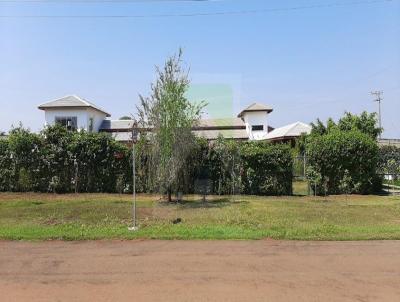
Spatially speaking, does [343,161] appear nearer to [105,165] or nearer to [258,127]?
[105,165]

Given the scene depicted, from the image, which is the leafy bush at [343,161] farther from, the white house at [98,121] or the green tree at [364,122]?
the white house at [98,121]

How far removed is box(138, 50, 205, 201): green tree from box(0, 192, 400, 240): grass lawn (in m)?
1.29

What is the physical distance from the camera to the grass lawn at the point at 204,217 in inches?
427

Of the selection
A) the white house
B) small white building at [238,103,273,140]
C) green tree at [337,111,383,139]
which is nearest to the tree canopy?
green tree at [337,111,383,139]

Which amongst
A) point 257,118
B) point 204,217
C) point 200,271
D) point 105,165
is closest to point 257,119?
point 257,118

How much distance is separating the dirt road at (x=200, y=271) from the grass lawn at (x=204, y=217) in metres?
0.76

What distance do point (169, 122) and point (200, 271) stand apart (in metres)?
9.83

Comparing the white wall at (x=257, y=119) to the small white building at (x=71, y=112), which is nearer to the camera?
the small white building at (x=71, y=112)

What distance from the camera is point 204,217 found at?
13.6 metres

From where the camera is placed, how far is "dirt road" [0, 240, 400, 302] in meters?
6.27

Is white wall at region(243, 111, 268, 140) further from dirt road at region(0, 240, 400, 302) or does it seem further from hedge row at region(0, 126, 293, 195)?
dirt road at region(0, 240, 400, 302)

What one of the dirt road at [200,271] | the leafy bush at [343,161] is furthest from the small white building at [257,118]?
the dirt road at [200,271]

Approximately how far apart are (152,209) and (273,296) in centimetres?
943

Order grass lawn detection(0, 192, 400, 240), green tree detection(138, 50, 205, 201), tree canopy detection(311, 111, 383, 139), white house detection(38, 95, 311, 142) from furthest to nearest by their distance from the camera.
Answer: white house detection(38, 95, 311, 142), tree canopy detection(311, 111, 383, 139), green tree detection(138, 50, 205, 201), grass lawn detection(0, 192, 400, 240)
